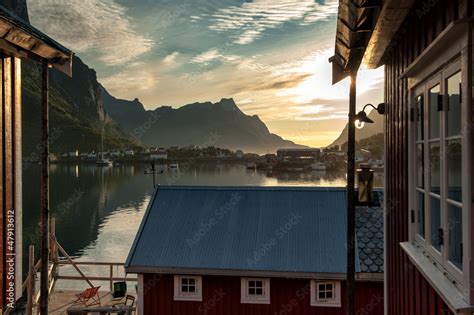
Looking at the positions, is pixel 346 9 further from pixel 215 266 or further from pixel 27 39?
pixel 215 266

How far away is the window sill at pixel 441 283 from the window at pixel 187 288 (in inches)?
327

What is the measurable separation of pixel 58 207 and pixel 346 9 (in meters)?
71.2

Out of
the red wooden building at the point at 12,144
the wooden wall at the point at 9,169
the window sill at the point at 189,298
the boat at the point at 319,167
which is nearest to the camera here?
the red wooden building at the point at 12,144

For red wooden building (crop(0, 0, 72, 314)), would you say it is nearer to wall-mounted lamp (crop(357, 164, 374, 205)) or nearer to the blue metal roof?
the blue metal roof

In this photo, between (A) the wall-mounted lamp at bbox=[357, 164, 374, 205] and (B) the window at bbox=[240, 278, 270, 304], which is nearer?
(A) the wall-mounted lamp at bbox=[357, 164, 374, 205]

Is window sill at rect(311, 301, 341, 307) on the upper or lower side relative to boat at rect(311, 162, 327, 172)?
lower

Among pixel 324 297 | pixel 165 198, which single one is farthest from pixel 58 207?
pixel 324 297

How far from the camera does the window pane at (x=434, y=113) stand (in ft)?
13.1

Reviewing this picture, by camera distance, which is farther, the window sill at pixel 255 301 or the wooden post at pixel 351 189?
the window sill at pixel 255 301

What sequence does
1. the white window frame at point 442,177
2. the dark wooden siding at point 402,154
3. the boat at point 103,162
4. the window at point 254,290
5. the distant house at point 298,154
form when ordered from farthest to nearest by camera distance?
the boat at point 103,162 → the distant house at point 298,154 → the window at point 254,290 → the dark wooden siding at point 402,154 → the white window frame at point 442,177
